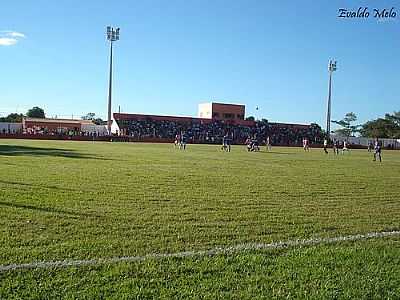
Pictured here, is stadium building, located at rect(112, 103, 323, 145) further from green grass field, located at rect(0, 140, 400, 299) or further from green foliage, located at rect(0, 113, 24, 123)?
green grass field, located at rect(0, 140, 400, 299)

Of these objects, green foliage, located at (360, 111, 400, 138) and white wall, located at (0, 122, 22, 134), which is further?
green foliage, located at (360, 111, 400, 138)

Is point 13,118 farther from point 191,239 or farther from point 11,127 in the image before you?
point 191,239

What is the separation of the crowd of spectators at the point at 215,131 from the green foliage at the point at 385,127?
1269 inches

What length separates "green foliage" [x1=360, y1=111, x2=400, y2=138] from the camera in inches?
4761

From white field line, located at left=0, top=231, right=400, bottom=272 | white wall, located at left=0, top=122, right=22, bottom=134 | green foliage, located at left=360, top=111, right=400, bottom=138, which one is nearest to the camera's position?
white field line, located at left=0, top=231, right=400, bottom=272

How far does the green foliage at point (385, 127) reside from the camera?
4761 inches

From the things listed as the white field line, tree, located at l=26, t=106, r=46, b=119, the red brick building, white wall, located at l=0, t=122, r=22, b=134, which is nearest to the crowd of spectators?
the red brick building

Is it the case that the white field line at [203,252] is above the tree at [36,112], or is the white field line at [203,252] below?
below

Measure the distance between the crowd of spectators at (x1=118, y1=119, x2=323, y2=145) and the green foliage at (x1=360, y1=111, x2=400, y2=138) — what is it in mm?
32230

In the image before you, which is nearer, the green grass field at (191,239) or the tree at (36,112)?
the green grass field at (191,239)

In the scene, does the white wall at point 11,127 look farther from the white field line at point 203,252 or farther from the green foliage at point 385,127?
the green foliage at point 385,127

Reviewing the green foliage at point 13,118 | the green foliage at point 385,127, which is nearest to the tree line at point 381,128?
the green foliage at point 385,127

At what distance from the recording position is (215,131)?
86.5 metres

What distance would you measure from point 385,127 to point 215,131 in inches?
2205
